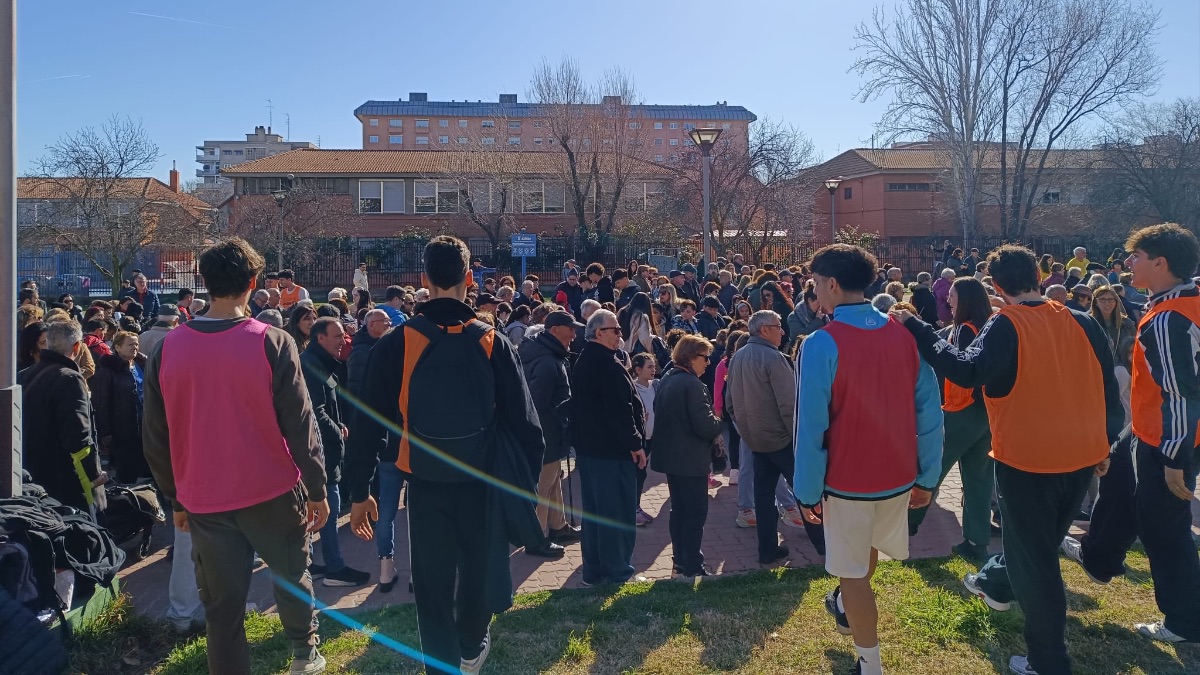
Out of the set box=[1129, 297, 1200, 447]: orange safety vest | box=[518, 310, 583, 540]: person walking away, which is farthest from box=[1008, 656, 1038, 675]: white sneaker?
box=[518, 310, 583, 540]: person walking away

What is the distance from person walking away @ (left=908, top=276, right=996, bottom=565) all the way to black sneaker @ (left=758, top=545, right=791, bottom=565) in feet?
3.00

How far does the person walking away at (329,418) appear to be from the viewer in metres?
5.44

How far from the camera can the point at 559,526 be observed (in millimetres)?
6773

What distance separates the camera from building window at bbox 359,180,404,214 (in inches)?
1694

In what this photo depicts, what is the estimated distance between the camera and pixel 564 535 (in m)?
6.79

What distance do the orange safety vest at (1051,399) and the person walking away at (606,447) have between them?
2440mm

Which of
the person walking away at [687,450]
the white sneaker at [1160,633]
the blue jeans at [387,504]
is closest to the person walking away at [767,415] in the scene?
the person walking away at [687,450]

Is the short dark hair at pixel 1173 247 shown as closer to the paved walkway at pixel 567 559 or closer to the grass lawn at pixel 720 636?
the grass lawn at pixel 720 636

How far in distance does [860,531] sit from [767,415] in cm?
233

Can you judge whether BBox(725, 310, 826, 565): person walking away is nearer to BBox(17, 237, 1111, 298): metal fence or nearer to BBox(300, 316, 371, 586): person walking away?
BBox(300, 316, 371, 586): person walking away

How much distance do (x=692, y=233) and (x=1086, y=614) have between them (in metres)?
32.6

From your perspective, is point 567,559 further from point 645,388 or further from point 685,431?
point 645,388

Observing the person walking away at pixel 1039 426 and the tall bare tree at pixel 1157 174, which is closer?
the person walking away at pixel 1039 426

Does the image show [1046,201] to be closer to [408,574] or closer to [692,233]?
[692,233]
